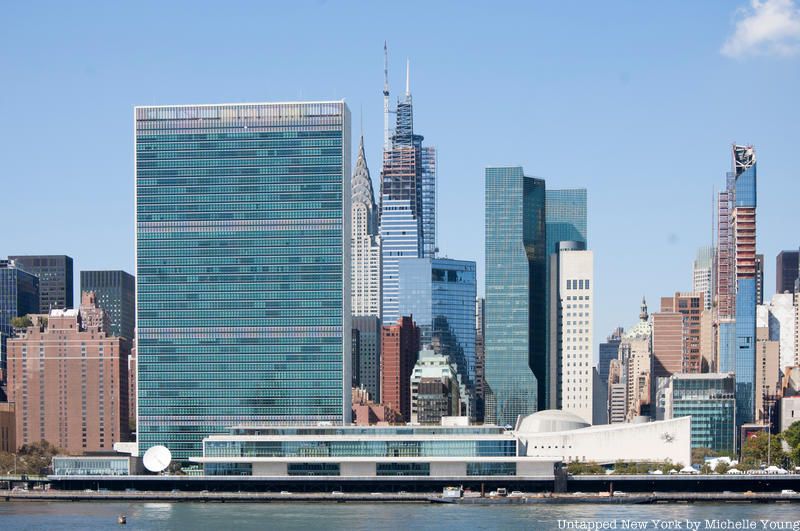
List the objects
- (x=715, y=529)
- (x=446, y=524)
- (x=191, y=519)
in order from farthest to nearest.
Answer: (x=191, y=519)
(x=446, y=524)
(x=715, y=529)

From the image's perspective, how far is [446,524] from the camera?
18638cm

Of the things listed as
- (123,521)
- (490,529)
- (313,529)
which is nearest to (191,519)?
(123,521)

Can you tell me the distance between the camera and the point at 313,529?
182125 mm

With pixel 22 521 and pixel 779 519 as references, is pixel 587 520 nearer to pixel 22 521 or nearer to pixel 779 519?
pixel 779 519

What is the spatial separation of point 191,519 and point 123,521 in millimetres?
8762

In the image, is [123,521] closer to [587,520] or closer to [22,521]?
[22,521]

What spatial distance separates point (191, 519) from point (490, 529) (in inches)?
1535

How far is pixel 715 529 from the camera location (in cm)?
17438

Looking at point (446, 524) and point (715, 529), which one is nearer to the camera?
point (715, 529)

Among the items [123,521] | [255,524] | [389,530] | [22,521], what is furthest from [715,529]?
[22,521]

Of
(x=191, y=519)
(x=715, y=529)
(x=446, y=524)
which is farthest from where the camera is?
(x=191, y=519)

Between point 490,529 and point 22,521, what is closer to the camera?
point 490,529

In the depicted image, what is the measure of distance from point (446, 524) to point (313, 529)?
15174 mm

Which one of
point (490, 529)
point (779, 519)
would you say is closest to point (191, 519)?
point (490, 529)
